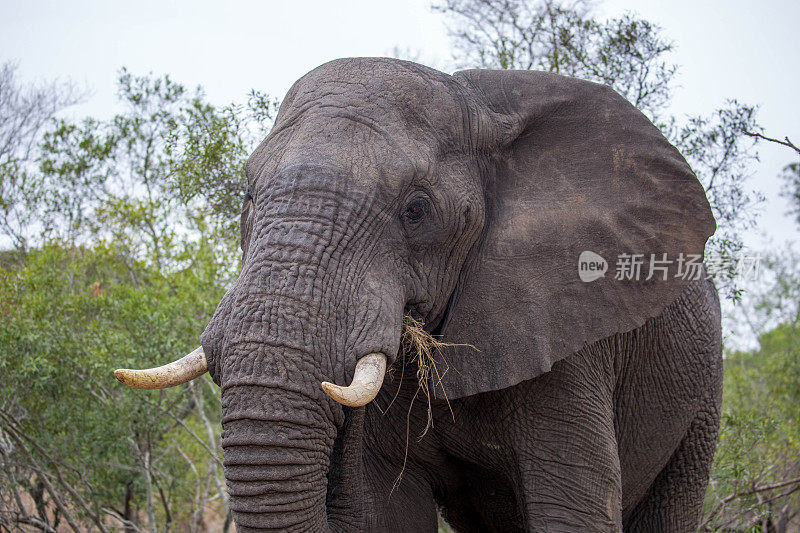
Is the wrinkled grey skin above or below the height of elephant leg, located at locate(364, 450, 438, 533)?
above

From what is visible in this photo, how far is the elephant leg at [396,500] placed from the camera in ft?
13.8

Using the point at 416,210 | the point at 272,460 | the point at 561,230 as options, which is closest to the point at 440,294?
the point at 416,210

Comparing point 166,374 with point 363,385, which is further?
point 166,374

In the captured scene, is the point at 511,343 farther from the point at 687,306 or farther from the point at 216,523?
the point at 216,523

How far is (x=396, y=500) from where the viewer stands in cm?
431

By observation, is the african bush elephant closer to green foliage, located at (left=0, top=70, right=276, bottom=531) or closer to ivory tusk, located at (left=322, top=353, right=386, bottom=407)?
ivory tusk, located at (left=322, top=353, right=386, bottom=407)

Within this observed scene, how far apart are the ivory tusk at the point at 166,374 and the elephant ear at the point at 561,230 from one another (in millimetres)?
1035

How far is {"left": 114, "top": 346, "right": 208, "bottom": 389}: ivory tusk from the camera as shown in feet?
9.60

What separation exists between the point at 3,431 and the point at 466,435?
4.95 metres

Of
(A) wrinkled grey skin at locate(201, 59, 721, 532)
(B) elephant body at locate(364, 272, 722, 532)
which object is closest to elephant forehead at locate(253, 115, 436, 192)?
(A) wrinkled grey skin at locate(201, 59, 721, 532)

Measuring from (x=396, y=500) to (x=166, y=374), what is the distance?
67.7 inches

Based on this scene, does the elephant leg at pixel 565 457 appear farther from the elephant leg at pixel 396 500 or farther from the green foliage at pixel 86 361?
the green foliage at pixel 86 361

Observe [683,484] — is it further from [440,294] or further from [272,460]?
[272,460]

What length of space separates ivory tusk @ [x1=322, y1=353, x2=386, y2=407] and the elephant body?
0.83 meters
